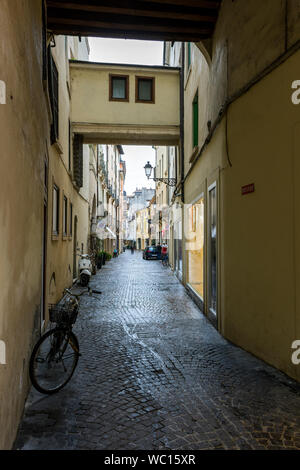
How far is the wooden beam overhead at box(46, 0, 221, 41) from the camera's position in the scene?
23.0ft

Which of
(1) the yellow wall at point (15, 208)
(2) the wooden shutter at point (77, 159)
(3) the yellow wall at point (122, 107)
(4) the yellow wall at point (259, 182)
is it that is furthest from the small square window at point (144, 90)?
(1) the yellow wall at point (15, 208)

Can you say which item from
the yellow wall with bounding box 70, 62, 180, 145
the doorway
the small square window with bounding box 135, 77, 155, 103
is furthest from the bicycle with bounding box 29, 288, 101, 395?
the small square window with bounding box 135, 77, 155, 103

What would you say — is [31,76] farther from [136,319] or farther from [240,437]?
[136,319]

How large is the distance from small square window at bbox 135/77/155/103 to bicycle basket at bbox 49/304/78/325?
1166 cm

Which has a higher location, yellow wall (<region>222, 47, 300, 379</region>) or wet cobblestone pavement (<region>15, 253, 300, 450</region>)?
yellow wall (<region>222, 47, 300, 379</region>)

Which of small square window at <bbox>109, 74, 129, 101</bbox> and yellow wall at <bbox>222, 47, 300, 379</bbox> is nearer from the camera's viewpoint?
yellow wall at <bbox>222, 47, 300, 379</bbox>

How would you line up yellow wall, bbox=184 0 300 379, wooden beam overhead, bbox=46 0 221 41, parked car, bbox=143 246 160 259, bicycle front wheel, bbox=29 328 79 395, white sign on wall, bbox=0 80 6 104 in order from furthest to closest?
parked car, bbox=143 246 160 259
wooden beam overhead, bbox=46 0 221 41
yellow wall, bbox=184 0 300 379
bicycle front wheel, bbox=29 328 79 395
white sign on wall, bbox=0 80 6 104

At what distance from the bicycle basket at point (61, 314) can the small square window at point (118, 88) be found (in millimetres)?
11506

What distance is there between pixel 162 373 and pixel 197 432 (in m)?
1.49

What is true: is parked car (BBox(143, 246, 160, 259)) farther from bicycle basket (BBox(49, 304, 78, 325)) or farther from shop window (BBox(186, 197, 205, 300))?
bicycle basket (BBox(49, 304, 78, 325))

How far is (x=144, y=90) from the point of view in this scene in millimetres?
14367

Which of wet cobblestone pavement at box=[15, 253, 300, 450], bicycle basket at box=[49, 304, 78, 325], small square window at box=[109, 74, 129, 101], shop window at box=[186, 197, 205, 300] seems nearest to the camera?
wet cobblestone pavement at box=[15, 253, 300, 450]

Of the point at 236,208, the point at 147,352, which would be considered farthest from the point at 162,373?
the point at 236,208

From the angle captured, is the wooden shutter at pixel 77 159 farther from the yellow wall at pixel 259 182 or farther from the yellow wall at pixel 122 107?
the yellow wall at pixel 259 182
